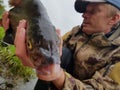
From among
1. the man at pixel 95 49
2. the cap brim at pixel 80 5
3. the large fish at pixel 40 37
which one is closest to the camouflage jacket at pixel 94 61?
the man at pixel 95 49

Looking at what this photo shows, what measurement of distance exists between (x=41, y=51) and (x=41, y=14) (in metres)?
0.25

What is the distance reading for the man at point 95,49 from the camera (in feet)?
6.16

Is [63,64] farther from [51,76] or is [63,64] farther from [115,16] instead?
[51,76]

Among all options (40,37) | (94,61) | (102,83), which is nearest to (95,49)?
(94,61)

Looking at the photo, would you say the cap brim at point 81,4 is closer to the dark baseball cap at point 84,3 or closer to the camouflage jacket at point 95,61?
the dark baseball cap at point 84,3

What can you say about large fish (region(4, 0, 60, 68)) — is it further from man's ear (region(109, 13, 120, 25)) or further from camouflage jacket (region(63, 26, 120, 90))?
man's ear (region(109, 13, 120, 25))

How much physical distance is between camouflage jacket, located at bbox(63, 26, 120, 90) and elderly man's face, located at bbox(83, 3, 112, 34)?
0.05m

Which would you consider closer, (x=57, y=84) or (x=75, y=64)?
(x=57, y=84)

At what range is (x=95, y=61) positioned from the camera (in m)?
2.11

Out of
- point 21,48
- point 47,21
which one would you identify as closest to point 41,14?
point 47,21

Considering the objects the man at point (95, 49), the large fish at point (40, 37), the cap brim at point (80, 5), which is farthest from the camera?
the cap brim at point (80, 5)

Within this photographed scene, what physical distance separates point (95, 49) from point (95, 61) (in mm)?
108

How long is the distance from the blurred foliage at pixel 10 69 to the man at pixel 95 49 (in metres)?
0.31

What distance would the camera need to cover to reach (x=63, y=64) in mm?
2264
